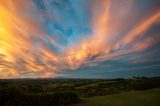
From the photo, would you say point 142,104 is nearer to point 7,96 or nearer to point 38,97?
point 38,97

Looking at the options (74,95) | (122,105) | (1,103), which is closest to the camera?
(1,103)

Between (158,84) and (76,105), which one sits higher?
(158,84)

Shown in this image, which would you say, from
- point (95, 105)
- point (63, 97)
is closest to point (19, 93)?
point (63, 97)

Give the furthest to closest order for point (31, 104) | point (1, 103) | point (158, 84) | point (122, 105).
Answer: point (158, 84), point (122, 105), point (31, 104), point (1, 103)

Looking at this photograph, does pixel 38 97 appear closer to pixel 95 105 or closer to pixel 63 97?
pixel 63 97

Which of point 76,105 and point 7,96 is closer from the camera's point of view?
point 7,96

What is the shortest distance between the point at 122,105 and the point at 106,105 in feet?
7.12

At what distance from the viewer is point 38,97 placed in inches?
991

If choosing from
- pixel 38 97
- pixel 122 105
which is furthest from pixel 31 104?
pixel 122 105

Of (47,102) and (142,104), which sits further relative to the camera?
(142,104)

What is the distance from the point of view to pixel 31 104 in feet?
79.6

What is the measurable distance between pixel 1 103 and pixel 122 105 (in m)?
15.5

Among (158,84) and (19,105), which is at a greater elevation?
(158,84)

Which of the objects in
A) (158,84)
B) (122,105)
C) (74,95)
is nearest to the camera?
(122,105)
